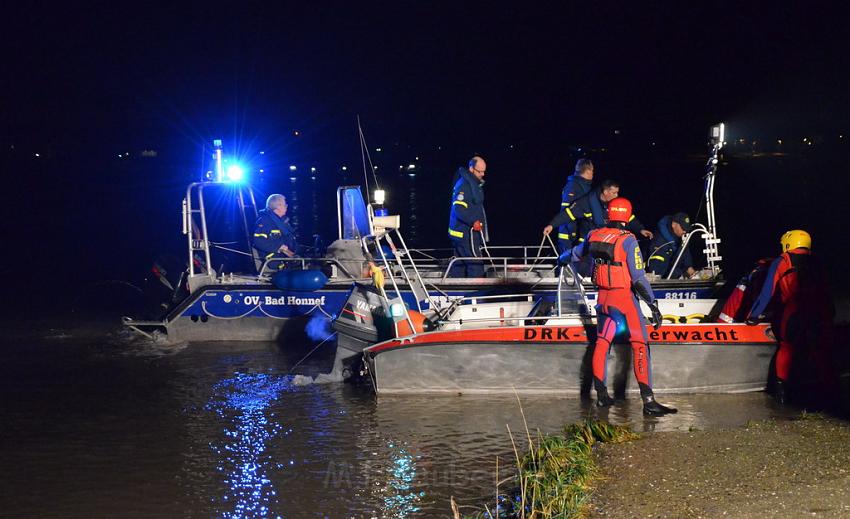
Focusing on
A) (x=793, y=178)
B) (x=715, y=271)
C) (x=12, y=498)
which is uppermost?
(x=793, y=178)

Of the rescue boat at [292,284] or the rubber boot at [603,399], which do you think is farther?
the rescue boat at [292,284]

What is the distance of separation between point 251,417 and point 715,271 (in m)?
6.06

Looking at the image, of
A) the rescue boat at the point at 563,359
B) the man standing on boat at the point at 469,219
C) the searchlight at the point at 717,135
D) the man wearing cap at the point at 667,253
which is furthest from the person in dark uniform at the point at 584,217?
the rescue boat at the point at 563,359

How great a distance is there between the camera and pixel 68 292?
18984 mm

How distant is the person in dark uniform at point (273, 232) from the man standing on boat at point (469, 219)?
2.27 m

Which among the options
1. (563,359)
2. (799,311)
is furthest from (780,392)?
(563,359)

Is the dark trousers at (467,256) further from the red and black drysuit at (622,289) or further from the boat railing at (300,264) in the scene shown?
the red and black drysuit at (622,289)

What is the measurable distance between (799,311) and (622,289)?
5.39 ft

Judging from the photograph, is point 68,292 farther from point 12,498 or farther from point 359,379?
point 12,498

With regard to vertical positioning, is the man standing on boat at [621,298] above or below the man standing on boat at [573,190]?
below

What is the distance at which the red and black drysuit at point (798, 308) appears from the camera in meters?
8.59

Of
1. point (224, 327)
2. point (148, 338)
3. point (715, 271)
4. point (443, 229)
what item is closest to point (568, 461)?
point (715, 271)

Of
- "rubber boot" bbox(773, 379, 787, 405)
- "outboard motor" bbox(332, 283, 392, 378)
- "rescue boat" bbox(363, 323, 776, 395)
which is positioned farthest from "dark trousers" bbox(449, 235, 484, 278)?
"rubber boot" bbox(773, 379, 787, 405)

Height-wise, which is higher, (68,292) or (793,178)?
(793,178)
